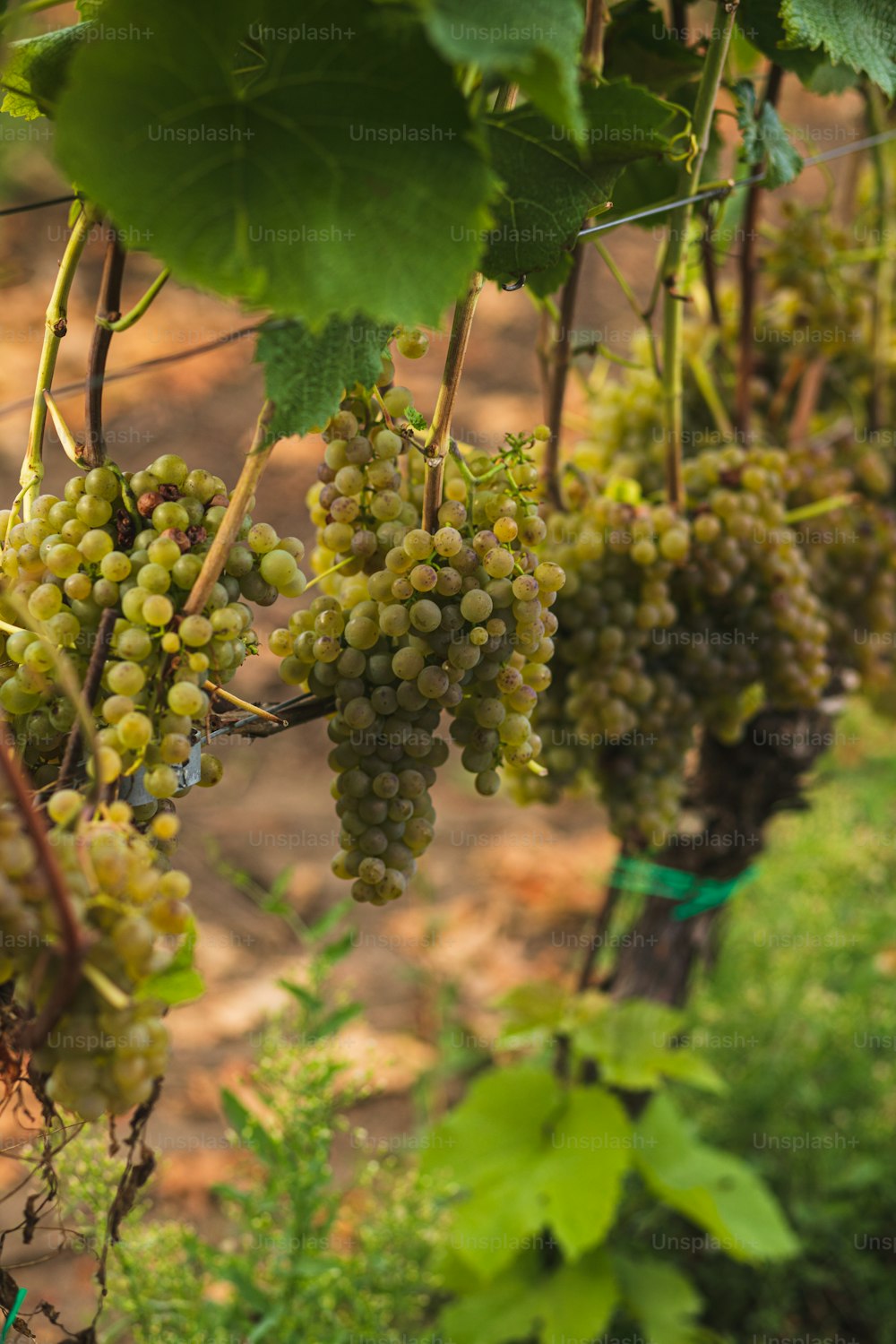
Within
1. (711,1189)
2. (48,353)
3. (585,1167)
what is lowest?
(711,1189)

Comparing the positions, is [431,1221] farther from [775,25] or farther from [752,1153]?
[775,25]

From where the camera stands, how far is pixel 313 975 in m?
1.00

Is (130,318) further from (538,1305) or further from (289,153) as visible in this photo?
(538,1305)

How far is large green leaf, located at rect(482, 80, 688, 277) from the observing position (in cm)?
52

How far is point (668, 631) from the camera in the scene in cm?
88

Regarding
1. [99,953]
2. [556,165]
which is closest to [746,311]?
[556,165]

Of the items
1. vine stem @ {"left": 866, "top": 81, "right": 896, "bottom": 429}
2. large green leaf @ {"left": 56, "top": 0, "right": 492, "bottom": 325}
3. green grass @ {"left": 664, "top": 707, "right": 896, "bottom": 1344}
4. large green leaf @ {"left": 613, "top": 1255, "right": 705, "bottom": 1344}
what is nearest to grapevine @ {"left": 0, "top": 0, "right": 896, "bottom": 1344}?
large green leaf @ {"left": 56, "top": 0, "right": 492, "bottom": 325}

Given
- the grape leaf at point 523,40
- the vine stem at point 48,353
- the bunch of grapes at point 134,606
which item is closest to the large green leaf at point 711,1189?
the bunch of grapes at point 134,606

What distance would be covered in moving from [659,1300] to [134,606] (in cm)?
123

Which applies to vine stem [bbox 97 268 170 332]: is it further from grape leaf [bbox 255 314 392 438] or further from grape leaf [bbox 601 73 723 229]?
grape leaf [bbox 601 73 723 229]

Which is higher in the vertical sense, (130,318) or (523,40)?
(523,40)

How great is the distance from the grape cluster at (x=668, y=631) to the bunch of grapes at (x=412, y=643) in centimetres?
24

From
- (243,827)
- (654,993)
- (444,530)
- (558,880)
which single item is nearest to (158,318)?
(243,827)

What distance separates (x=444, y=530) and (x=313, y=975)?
2.05 feet
